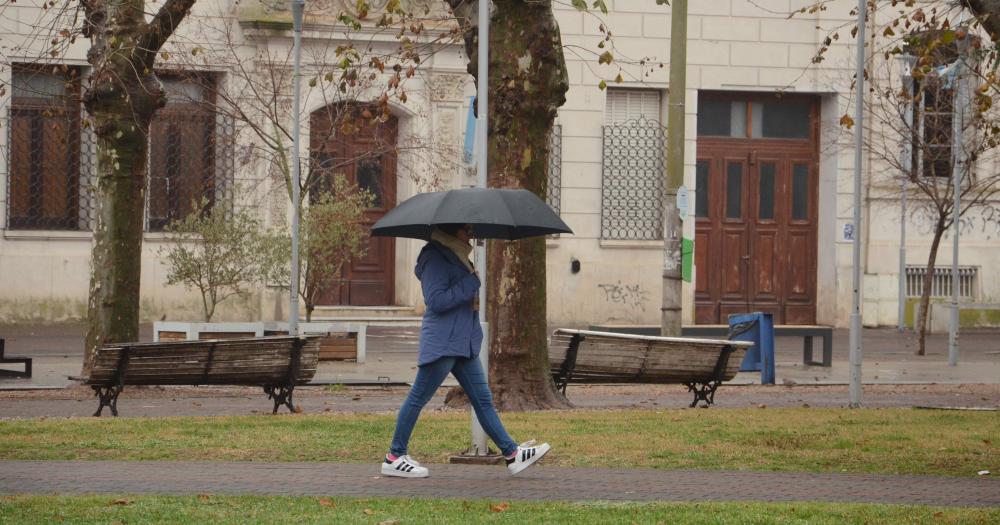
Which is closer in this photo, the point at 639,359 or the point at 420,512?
the point at 420,512

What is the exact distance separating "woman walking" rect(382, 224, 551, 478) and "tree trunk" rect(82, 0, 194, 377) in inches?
334

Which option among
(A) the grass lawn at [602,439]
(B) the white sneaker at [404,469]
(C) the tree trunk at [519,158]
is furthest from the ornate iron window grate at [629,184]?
(B) the white sneaker at [404,469]

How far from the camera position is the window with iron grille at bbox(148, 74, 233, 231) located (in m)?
29.8

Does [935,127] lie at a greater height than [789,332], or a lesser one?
greater

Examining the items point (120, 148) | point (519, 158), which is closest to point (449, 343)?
point (519, 158)

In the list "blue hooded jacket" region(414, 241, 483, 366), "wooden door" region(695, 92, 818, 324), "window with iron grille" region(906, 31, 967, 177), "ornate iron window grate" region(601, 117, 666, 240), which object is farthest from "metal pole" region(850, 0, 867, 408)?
"wooden door" region(695, 92, 818, 324)

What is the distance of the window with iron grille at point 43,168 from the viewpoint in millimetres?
29281

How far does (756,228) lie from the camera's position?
3394 cm

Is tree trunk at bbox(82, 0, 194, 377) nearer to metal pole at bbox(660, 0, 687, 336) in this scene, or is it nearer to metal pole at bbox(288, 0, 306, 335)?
metal pole at bbox(288, 0, 306, 335)

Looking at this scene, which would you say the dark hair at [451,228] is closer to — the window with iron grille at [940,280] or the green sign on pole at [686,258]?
the green sign on pole at [686,258]

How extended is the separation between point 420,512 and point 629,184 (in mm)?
24025

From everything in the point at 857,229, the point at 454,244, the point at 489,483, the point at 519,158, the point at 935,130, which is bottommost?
the point at 489,483

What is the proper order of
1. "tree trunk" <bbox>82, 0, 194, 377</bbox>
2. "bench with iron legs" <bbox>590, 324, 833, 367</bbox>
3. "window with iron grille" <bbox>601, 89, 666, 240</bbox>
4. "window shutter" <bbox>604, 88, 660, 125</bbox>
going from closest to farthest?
"tree trunk" <bbox>82, 0, 194, 377</bbox> < "bench with iron legs" <bbox>590, 324, 833, 367</bbox> < "window with iron grille" <bbox>601, 89, 666, 240</bbox> < "window shutter" <bbox>604, 88, 660, 125</bbox>

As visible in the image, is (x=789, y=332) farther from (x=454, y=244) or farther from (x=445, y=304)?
(x=445, y=304)
